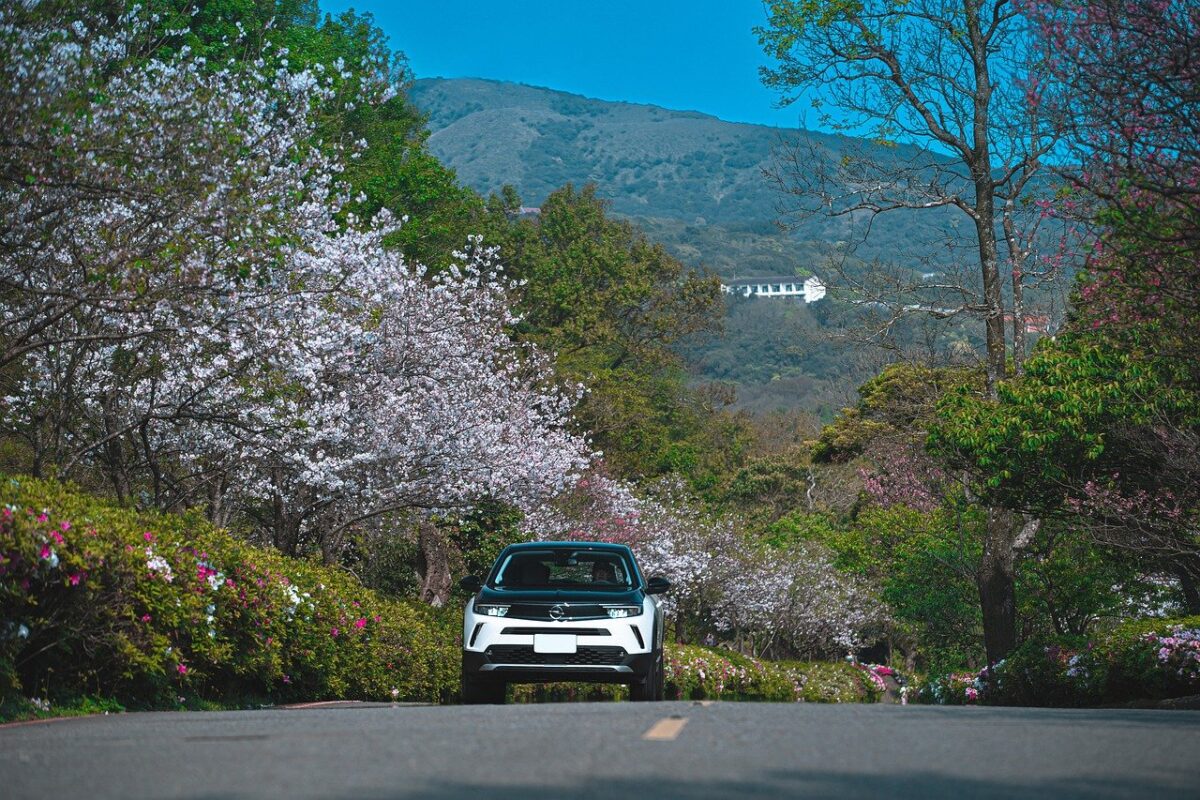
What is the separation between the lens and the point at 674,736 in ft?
26.8

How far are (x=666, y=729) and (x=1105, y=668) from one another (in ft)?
44.4

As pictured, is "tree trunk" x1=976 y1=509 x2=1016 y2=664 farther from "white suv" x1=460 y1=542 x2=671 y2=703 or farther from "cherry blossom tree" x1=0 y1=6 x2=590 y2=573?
"white suv" x1=460 y1=542 x2=671 y2=703

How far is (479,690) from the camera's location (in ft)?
45.7

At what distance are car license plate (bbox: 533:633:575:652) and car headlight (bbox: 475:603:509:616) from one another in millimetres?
382

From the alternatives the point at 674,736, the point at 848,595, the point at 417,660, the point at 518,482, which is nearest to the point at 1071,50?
the point at 674,736

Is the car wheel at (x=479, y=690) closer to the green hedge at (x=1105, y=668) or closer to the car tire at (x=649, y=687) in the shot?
the car tire at (x=649, y=687)

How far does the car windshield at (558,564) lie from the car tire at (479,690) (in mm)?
1008

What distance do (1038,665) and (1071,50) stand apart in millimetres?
10640

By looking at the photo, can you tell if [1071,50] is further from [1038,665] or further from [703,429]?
[703,429]

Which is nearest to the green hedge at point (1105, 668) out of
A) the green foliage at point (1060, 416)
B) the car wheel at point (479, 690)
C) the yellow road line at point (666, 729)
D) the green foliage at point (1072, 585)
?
the green foliage at point (1060, 416)

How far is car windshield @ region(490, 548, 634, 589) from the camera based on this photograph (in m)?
14.6

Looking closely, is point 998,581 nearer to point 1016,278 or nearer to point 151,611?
point 1016,278

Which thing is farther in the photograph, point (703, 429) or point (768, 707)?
point (703, 429)

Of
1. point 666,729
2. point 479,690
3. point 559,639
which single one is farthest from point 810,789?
point 479,690
